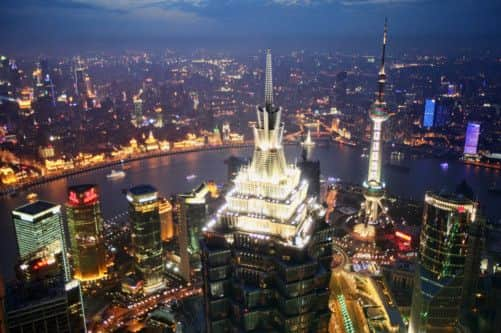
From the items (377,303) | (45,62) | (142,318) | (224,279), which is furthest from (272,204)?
(45,62)

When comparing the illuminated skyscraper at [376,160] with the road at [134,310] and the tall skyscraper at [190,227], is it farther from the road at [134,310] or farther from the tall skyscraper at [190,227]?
the road at [134,310]

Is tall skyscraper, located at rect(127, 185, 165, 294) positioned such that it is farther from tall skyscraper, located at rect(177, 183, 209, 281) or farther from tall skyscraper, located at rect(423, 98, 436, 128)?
tall skyscraper, located at rect(423, 98, 436, 128)

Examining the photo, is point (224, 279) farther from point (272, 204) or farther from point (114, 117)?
point (114, 117)

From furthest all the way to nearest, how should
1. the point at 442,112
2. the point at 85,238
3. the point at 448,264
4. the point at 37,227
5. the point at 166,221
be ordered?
the point at 442,112, the point at 166,221, the point at 85,238, the point at 37,227, the point at 448,264

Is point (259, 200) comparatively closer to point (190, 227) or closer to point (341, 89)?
point (190, 227)

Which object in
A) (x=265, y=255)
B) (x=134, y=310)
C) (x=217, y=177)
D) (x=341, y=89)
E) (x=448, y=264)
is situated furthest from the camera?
(x=341, y=89)

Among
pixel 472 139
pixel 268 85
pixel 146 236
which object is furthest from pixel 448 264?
pixel 472 139

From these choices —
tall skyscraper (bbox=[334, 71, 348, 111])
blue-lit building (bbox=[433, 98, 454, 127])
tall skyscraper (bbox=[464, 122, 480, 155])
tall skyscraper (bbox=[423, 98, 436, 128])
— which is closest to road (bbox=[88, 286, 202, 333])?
tall skyscraper (bbox=[464, 122, 480, 155])
